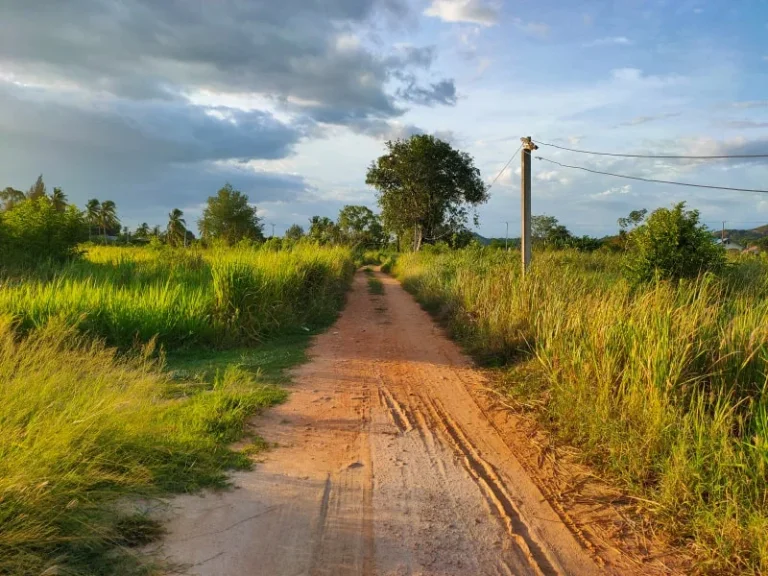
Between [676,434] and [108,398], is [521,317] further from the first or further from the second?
[108,398]

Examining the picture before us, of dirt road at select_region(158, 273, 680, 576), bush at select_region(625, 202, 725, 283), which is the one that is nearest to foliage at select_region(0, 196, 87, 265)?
dirt road at select_region(158, 273, 680, 576)

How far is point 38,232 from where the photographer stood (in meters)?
12.4

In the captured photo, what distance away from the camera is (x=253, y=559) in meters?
2.88

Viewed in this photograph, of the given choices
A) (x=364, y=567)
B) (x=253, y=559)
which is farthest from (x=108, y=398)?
(x=364, y=567)

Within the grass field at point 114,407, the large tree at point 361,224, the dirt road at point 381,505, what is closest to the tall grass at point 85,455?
the grass field at point 114,407

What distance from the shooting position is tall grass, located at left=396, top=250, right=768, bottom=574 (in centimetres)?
314

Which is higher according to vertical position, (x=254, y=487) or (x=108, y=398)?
(x=108, y=398)

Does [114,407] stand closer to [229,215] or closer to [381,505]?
[381,505]

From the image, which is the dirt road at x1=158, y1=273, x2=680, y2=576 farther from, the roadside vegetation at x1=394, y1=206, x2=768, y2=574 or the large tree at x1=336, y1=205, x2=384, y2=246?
the large tree at x1=336, y1=205, x2=384, y2=246

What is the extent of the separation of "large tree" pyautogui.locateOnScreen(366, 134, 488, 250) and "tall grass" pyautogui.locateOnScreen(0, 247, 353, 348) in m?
24.8

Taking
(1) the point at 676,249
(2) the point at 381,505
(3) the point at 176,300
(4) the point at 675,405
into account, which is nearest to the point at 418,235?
(1) the point at 676,249

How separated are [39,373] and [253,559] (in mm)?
2093

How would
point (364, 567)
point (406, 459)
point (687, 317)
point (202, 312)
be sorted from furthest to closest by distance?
point (202, 312) → point (687, 317) → point (406, 459) → point (364, 567)

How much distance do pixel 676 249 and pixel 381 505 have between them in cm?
791
